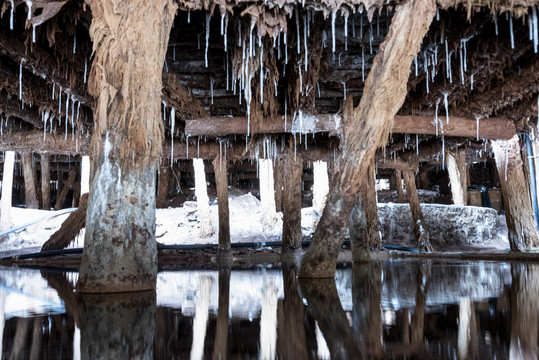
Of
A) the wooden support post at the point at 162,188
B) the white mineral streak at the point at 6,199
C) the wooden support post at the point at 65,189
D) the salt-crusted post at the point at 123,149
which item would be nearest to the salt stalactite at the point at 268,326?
the salt-crusted post at the point at 123,149

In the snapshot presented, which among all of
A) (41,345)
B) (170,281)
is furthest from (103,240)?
(41,345)

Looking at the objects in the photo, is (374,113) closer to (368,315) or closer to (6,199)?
(368,315)

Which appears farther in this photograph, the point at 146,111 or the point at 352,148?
the point at 352,148

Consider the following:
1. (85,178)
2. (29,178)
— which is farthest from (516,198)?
(29,178)

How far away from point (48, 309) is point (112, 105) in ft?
6.37

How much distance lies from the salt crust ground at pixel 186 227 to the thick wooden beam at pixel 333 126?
7.78 meters

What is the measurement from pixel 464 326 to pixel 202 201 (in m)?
13.8

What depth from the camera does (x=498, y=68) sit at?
7102 mm

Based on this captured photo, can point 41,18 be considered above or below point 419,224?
above

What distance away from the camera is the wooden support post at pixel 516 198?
959 cm

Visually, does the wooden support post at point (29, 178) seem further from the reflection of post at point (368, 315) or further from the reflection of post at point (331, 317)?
the reflection of post at point (368, 315)

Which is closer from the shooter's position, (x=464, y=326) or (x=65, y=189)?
(x=464, y=326)

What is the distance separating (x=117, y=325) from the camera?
9.00ft

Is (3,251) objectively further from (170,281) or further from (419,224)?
(419,224)
